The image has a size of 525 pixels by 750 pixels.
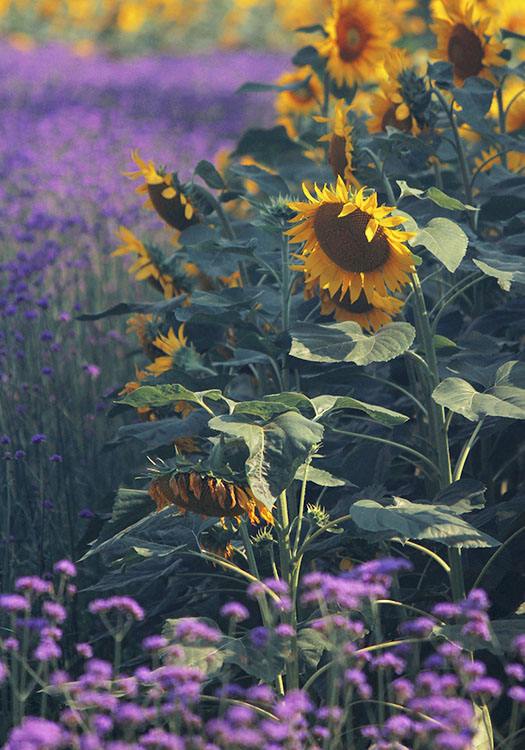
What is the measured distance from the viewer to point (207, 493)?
145 cm

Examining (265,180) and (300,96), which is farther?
(300,96)

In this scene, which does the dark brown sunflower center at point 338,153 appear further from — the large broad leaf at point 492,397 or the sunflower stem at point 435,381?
the large broad leaf at point 492,397

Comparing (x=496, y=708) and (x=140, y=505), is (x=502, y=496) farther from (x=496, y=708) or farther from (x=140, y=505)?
(x=140, y=505)

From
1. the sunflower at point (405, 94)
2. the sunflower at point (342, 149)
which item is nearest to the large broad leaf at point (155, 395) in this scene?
the sunflower at point (342, 149)

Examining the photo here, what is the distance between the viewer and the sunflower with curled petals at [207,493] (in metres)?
1.45

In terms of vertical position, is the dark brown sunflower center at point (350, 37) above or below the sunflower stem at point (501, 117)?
above

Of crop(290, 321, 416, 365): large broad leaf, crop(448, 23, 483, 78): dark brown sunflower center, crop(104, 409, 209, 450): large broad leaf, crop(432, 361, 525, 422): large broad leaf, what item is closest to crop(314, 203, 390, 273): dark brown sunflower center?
crop(290, 321, 416, 365): large broad leaf

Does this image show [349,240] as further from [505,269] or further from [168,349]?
[168,349]

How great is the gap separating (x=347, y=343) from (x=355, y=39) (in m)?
1.36

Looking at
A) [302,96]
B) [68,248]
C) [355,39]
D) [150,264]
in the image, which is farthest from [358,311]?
[68,248]

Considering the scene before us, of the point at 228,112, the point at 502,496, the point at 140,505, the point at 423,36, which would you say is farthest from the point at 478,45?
the point at 423,36

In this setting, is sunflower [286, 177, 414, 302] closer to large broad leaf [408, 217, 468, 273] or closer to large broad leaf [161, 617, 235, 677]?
large broad leaf [408, 217, 468, 273]

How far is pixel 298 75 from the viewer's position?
3.09 meters

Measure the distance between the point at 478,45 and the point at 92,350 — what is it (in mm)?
1593
